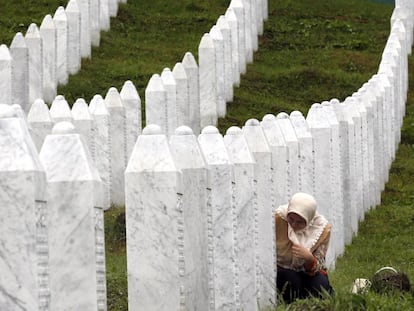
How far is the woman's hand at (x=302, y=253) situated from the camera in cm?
1158

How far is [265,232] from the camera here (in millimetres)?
11258

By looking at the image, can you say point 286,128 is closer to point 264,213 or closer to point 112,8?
point 264,213

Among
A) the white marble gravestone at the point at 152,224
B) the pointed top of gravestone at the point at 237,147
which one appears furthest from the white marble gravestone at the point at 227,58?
the white marble gravestone at the point at 152,224

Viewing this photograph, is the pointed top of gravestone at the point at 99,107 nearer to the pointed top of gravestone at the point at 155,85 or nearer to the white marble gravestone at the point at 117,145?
the white marble gravestone at the point at 117,145

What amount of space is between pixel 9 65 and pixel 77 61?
17.2ft

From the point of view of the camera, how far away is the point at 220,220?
9570 millimetres

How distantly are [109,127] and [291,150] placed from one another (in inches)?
180

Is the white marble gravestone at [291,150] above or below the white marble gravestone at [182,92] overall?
above

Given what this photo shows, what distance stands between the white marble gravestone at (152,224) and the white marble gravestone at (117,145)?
9.42 m

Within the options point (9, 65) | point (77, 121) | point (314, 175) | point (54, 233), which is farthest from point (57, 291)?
point (9, 65)

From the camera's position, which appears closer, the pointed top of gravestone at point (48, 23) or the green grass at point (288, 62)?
the green grass at point (288, 62)

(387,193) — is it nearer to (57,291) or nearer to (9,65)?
(9,65)

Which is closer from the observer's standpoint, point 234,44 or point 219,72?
point 219,72

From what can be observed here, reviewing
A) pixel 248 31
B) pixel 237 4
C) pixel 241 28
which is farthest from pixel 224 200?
pixel 248 31
